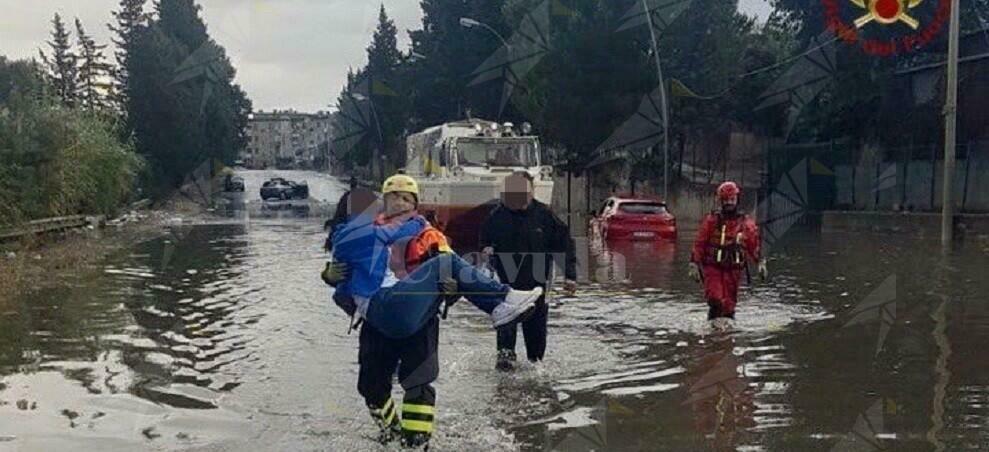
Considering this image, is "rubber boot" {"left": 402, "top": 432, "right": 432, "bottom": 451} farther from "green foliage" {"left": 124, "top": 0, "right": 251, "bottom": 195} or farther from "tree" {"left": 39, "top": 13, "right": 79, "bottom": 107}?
"tree" {"left": 39, "top": 13, "right": 79, "bottom": 107}

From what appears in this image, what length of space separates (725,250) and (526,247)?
2.81 metres

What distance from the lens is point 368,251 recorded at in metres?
6.31

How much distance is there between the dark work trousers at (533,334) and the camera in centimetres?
907

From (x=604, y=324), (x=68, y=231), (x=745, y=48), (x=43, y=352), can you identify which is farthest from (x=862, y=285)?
(x=745, y=48)

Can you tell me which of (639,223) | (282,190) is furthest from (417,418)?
(282,190)

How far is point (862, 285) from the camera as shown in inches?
626

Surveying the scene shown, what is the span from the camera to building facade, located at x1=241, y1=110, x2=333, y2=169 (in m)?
168

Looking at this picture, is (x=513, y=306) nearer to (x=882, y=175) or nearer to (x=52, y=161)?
(x=52, y=161)

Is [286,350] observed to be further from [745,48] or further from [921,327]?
[745,48]

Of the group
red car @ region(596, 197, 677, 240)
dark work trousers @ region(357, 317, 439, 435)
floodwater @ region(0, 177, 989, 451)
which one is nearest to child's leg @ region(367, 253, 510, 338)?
dark work trousers @ region(357, 317, 439, 435)

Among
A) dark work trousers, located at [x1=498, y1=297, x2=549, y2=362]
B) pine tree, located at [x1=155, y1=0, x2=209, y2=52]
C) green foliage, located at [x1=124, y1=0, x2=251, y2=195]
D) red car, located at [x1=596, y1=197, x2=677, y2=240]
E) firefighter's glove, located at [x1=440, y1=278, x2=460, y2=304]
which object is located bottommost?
dark work trousers, located at [x1=498, y1=297, x2=549, y2=362]

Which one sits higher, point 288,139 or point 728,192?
point 288,139

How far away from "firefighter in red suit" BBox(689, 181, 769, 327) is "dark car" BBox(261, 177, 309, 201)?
51827 millimetres

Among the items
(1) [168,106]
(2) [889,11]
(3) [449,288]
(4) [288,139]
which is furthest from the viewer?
(4) [288,139]
